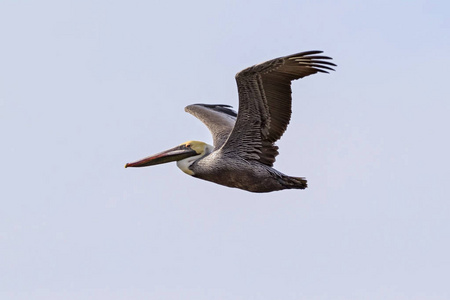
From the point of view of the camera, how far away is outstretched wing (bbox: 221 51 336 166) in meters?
13.9

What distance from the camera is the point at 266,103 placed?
14.5 meters

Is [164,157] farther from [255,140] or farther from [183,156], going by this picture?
[255,140]

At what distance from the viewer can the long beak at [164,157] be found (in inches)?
620

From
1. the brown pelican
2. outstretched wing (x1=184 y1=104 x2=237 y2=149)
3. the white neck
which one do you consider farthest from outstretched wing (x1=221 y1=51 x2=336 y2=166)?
outstretched wing (x1=184 y1=104 x2=237 y2=149)

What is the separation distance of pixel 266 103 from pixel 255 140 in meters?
0.67

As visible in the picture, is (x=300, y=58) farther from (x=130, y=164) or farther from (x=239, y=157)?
(x=130, y=164)

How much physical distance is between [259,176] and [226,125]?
2275 mm

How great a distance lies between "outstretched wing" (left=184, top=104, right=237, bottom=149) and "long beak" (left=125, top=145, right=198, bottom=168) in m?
0.59

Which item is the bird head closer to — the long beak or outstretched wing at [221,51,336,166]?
the long beak

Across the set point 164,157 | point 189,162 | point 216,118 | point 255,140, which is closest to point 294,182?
point 255,140

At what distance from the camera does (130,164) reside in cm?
1605

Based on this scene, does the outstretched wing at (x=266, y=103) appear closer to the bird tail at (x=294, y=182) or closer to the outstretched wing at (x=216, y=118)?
the bird tail at (x=294, y=182)

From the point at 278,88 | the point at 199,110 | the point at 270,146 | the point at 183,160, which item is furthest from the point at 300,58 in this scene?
the point at 199,110

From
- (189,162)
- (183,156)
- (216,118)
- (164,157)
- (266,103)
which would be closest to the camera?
(266,103)
